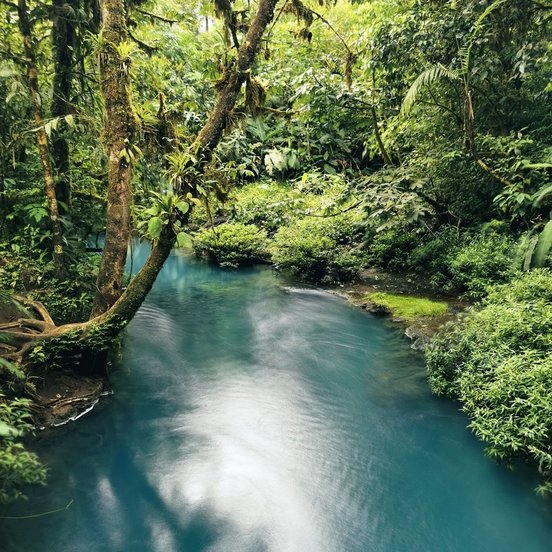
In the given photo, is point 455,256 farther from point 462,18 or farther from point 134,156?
point 134,156

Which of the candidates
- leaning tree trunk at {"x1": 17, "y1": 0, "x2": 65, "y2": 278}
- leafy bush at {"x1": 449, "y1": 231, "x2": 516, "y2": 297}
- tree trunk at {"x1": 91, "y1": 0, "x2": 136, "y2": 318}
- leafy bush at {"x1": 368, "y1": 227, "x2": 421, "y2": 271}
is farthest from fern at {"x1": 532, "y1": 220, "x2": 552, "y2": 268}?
leaning tree trunk at {"x1": 17, "y1": 0, "x2": 65, "y2": 278}

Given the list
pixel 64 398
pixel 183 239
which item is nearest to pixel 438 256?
pixel 183 239

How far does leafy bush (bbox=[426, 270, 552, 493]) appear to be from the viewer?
3754mm

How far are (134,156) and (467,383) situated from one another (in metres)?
4.32

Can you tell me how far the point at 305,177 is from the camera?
9539 mm

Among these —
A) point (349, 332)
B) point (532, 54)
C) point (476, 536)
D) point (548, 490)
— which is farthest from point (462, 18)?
point (476, 536)

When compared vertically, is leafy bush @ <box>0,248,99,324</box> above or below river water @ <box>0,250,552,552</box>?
above

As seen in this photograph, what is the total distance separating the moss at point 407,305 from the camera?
24.7ft

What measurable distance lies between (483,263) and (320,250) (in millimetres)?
3937

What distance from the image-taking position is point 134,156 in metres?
4.38

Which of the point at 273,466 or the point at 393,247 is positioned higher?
the point at 393,247

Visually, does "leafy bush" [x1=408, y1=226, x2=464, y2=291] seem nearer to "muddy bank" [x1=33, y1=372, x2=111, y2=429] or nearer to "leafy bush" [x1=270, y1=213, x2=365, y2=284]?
"leafy bush" [x1=270, y1=213, x2=365, y2=284]

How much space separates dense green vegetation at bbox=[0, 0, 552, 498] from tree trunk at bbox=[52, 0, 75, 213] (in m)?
0.02

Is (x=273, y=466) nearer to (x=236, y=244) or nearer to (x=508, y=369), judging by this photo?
(x=508, y=369)
